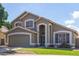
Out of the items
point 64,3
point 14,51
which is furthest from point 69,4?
point 14,51

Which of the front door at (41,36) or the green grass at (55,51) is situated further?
the front door at (41,36)

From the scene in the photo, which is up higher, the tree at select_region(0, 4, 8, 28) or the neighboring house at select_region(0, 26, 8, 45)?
the tree at select_region(0, 4, 8, 28)

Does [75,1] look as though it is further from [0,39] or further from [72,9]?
[0,39]

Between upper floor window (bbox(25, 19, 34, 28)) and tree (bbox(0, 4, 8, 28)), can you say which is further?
upper floor window (bbox(25, 19, 34, 28))

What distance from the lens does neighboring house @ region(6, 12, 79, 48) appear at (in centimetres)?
3306

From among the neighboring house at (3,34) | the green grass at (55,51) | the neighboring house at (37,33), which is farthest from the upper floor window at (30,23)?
the green grass at (55,51)

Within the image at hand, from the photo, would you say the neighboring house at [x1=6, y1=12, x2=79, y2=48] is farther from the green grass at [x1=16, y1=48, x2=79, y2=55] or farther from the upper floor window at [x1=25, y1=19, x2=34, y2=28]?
the green grass at [x1=16, y1=48, x2=79, y2=55]

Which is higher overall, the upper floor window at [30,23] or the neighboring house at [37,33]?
the upper floor window at [30,23]

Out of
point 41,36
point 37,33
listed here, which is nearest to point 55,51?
point 41,36

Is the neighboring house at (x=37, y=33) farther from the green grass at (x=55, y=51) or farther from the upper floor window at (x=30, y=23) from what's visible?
the green grass at (x=55, y=51)

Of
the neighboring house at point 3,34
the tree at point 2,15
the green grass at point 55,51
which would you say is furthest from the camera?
the neighboring house at point 3,34

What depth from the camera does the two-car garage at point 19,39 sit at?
A: 109ft

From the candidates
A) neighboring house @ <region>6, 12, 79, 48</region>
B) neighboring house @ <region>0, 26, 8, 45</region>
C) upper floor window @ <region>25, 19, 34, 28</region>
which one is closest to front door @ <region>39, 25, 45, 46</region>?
neighboring house @ <region>6, 12, 79, 48</region>

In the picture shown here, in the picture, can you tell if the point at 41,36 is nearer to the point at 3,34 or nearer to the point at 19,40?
the point at 19,40
